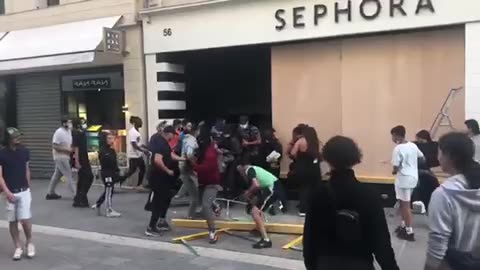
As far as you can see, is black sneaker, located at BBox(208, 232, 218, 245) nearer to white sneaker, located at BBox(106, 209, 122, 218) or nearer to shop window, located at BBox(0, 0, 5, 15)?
white sneaker, located at BBox(106, 209, 122, 218)

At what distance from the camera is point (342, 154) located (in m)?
3.17

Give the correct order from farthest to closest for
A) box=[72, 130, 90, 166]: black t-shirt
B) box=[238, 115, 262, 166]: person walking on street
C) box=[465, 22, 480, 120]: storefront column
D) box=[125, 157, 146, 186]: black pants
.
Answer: box=[125, 157, 146, 186]: black pants → box=[72, 130, 90, 166]: black t-shirt → box=[238, 115, 262, 166]: person walking on street → box=[465, 22, 480, 120]: storefront column

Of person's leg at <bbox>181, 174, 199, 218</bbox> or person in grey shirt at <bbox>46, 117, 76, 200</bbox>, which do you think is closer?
person's leg at <bbox>181, 174, 199, 218</bbox>

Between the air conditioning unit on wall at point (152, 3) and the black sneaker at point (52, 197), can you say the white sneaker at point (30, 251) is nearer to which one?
the black sneaker at point (52, 197)

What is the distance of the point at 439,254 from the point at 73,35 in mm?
12508

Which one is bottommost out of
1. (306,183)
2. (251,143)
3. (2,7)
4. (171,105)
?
(306,183)

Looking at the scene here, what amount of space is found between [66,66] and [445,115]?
962 cm

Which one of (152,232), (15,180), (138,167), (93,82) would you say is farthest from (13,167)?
(93,82)

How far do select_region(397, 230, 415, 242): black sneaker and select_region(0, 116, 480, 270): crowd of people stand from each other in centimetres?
3

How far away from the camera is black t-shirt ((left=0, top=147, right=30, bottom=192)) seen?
6984 mm

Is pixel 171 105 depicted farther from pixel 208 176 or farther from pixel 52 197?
pixel 208 176

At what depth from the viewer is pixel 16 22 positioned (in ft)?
51.3

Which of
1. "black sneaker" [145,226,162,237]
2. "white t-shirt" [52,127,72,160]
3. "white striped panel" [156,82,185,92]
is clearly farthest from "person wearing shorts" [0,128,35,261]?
"white striped panel" [156,82,185,92]

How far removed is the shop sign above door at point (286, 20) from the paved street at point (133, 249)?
354cm
